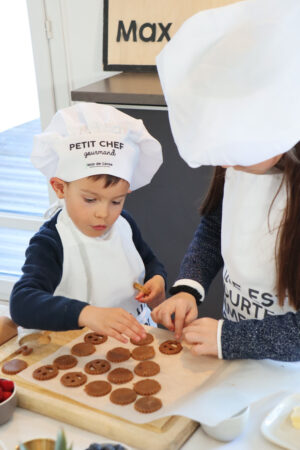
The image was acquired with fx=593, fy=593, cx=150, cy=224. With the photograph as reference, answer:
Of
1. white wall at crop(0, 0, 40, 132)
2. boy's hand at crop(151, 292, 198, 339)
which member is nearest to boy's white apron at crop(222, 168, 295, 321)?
boy's hand at crop(151, 292, 198, 339)

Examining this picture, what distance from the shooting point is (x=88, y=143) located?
4.47 ft

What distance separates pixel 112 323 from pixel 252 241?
0.35m

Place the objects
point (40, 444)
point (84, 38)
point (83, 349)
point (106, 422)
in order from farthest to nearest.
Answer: point (84, 38) < point (83, 349) < point (106, 422) < point (40, 444)

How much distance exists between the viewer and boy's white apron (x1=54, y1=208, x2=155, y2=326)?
4.82 ft

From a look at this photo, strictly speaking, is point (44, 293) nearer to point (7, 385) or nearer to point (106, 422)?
point (7, 385)

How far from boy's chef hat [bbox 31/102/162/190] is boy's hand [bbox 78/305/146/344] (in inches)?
12.9

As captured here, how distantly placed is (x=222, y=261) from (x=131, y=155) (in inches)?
14.4

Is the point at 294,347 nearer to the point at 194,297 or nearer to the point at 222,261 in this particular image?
the point at 194,297

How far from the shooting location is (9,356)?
1.23 meters

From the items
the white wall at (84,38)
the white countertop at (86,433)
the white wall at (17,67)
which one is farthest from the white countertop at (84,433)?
the white wall at (17,67)

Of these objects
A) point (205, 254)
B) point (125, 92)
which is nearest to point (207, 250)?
point (205, 254)

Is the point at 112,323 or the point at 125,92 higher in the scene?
the point at 125,92

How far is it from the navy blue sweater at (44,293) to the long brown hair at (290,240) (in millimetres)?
419

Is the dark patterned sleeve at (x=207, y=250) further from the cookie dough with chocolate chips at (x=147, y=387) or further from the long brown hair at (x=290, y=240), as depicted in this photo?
the cookie dough with chocolate chips at (x=147, y=387)
